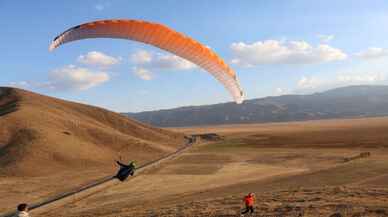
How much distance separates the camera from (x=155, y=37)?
61.4ft

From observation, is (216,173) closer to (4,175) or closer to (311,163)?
(311,163)

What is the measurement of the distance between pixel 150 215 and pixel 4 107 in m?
56.2

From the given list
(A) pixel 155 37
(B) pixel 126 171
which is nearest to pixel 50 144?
(B) pixel 126 171

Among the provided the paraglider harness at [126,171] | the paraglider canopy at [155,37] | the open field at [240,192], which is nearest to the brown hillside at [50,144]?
the open field at [240,192]

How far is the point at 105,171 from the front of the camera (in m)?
40.3

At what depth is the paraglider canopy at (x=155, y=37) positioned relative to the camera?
58.9 ft

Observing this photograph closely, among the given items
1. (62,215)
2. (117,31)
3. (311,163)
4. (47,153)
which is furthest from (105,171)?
(117,31)

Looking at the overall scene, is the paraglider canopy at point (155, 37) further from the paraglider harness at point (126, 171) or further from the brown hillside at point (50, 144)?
the brown hillside at point (50, 144)

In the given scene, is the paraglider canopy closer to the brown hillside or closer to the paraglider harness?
the paraglider harness

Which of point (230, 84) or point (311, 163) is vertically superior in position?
point (230, 84)

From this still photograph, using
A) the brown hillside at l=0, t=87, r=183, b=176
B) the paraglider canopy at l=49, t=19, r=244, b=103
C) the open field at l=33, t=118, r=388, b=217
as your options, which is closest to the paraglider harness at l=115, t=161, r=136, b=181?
the open field at l=33, t=118, r=388, b=217

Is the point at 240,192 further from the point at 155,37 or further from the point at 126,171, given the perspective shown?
the point at 155,37

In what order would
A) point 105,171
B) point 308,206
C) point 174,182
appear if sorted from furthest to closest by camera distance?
point 105,171
point 174,182
point 308,206

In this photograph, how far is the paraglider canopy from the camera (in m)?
17.9
